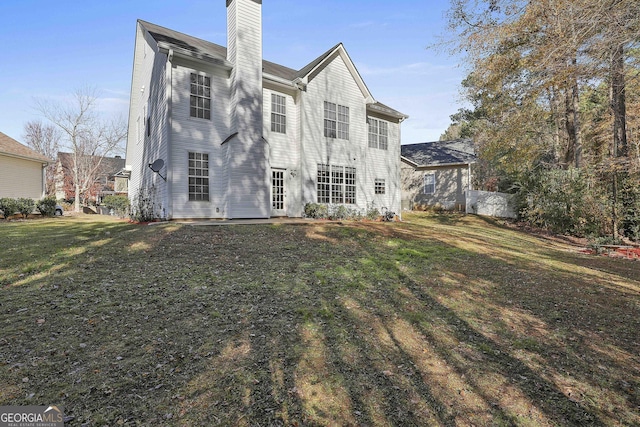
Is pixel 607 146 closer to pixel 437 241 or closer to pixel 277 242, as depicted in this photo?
pixel 437 241

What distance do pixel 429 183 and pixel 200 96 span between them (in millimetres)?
18481

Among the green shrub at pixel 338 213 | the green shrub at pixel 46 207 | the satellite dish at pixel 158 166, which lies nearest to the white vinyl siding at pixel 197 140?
the satellite dish at pixel 158 166

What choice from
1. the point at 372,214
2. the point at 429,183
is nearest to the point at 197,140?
the point at 372,214

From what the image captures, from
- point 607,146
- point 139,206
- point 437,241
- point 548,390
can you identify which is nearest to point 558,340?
point 548,390

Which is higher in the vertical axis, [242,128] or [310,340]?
[242,128]

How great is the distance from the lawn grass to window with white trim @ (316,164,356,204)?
869 centimetres

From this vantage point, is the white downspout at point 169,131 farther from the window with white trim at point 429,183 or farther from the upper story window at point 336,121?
the window with white trim at point 429,183

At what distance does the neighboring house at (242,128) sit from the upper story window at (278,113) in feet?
0.15

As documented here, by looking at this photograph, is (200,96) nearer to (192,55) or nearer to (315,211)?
A: (192,55)

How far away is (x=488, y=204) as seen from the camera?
73.8 ft

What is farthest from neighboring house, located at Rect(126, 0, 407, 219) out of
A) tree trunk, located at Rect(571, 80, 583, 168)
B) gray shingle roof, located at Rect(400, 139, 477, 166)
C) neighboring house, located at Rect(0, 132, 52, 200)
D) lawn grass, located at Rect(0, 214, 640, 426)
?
tree trunk, located at Rect(571, 80, 583, 168)

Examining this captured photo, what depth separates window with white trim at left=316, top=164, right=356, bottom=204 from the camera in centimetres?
1568

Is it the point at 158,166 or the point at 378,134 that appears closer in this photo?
the point at 158,166

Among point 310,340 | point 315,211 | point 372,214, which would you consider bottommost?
point 310,340
